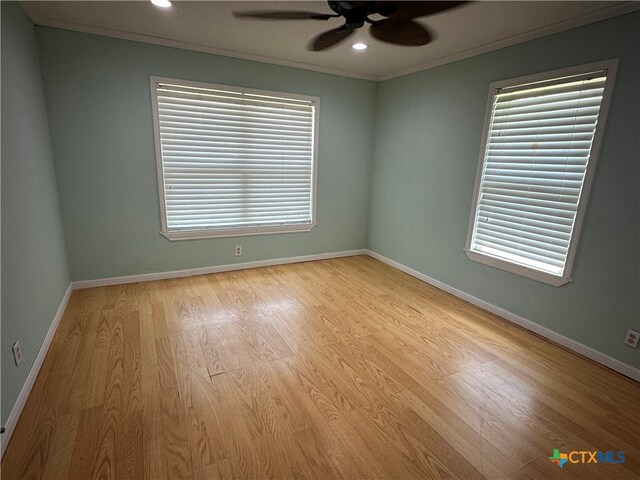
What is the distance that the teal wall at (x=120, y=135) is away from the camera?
2818mm

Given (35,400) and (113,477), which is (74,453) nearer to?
(113,477)

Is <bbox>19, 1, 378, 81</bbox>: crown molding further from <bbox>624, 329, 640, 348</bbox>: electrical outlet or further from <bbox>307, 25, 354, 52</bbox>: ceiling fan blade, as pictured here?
<bbox>624, 329, 640, 348</bbox>: electrical outlet

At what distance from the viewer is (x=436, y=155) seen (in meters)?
3.48

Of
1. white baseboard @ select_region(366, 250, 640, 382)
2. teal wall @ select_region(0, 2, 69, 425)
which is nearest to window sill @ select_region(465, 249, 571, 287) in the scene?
white baseboard @ select_region(366, 250, 640, 382)

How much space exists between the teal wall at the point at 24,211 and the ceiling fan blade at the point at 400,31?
91.5 inches

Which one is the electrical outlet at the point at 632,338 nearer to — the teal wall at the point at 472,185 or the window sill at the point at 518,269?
the teal wall at the point at 472,185

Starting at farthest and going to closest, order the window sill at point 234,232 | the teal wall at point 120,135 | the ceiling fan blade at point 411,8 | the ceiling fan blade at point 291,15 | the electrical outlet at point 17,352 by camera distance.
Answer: the window sill at point 234,232
the teal wall at point 120,135
the ceiling fan blade at point 291,15
the ceiling fan blade at point 411,8
the electrical outlet at point 17,352

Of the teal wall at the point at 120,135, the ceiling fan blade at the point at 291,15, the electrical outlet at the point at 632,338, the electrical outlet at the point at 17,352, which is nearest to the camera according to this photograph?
the electrical outlet at the point at 17,352

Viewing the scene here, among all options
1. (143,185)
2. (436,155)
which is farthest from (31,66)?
(436,155)

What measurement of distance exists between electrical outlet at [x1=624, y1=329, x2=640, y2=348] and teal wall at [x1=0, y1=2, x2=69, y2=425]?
3.67 meters

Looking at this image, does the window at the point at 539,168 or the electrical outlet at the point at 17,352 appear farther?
the window at the point at 539,168

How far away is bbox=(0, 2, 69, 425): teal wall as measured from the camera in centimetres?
169

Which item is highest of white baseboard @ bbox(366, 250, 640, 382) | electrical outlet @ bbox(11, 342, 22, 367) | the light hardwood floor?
electrical outlet @ bbox(11, 342, 22, 367)

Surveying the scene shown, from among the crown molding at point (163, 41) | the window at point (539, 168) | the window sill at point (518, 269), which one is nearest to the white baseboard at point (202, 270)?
the window sill at point (518, 269)
